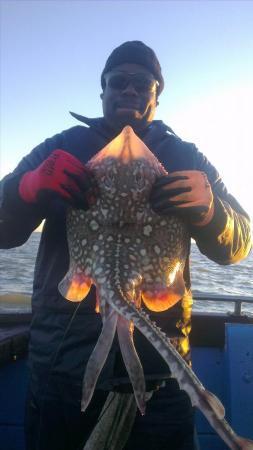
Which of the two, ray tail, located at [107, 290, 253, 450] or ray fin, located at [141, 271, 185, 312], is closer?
ray tail, located at [107, 290, 253, 450]

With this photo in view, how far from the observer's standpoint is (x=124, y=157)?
250 centimetres

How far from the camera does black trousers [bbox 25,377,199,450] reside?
9.80 ft

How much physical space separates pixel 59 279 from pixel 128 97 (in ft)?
5.91

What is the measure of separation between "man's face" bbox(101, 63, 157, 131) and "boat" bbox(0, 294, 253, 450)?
116 inches

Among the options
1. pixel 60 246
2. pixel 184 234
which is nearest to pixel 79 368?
pixel 60 246

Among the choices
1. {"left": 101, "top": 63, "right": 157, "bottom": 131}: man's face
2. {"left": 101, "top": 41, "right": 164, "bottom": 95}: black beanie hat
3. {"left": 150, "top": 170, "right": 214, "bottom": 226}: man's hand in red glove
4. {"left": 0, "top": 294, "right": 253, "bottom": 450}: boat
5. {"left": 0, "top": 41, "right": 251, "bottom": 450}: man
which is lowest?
{"left": 0, "top": 294, "right": 253, "bottom": 450}: boat

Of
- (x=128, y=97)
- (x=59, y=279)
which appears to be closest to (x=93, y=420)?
(x=59, y=279)

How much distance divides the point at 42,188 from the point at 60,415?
182 cm

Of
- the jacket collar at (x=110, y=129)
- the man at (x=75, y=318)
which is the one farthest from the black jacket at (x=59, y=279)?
the jacket collar at (x=110, y=129)

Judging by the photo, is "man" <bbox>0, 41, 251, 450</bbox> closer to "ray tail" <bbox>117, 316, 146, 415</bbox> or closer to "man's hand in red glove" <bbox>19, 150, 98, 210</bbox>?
"man's hand in red glove" <bbox>19, 150, 98, 210</bbox>

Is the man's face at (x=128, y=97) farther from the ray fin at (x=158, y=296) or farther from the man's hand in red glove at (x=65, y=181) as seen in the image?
the ray fin at (x=158, y=296)

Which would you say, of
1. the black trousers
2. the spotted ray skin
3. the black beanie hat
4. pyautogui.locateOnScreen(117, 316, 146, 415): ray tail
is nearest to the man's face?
the black beanie hat

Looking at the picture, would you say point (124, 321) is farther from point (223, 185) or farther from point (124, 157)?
point (223, 185)

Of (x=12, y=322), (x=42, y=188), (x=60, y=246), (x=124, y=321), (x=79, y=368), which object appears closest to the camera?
(x=124, y=321)
